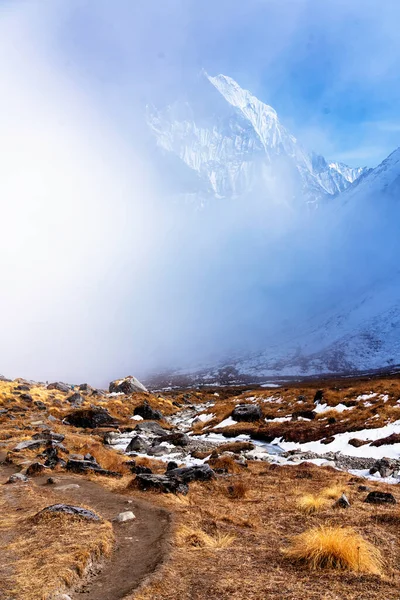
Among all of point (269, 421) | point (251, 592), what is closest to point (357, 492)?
point (251, 592)

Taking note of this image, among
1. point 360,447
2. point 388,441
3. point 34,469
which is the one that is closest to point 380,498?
point 388,441

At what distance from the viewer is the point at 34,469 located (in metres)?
19.5

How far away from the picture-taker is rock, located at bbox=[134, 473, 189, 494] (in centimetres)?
1554

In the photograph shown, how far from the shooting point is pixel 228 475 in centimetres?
1992

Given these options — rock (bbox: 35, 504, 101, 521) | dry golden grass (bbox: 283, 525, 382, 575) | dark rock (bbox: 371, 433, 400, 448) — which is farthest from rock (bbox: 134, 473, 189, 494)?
dark rock (bbox: 371, 433, 400, 448)

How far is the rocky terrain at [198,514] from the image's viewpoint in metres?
7.63

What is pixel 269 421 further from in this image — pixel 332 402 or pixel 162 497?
pixel 162 497

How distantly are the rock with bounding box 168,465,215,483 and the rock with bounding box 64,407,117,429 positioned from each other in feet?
97.7

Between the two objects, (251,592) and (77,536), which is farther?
(77,536)

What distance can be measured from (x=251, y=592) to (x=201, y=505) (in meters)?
7.39

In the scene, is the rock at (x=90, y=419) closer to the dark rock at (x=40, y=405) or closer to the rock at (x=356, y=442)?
the dark rock at (x=40, y=405)

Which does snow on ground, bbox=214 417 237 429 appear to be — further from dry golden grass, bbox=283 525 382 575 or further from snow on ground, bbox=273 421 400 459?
dry golden grass, bbox=283 525 382 575

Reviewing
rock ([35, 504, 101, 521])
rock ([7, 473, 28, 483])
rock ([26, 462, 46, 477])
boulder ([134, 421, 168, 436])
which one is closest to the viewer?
rock ([35, 504, 101, 521])

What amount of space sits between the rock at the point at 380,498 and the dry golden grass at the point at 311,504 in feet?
5.55
